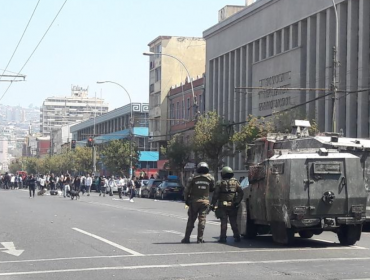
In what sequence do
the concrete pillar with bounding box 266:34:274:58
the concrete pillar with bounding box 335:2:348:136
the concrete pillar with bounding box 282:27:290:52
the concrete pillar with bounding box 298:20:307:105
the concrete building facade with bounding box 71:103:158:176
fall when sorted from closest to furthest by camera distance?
the concrete pillar with bounding box 335:2:348:136 < the concrete pillar with bounding box 298:20:307:105 < the concrete pillar with bounding box 282:27:290:52 < the concrete pillar with bounding box 266:34:274:58 < the concrete building facade with bounding box 71:103:158:176

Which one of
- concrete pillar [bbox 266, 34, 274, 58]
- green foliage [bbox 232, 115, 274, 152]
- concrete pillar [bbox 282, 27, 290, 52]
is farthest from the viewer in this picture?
concrete pillar [bbox 266, 34, 274, 58]

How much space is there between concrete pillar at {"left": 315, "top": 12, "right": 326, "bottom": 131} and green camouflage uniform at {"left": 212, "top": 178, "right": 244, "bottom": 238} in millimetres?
33067

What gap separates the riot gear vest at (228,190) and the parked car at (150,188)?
42.2 metres

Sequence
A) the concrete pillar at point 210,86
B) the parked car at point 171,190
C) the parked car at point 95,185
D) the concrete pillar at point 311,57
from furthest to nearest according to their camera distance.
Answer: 1. the parked car at point 95,185
2. the concrete pillar at point 210,86
3. the parked car at point 171,190
4. the concrete pillar at point 311,57

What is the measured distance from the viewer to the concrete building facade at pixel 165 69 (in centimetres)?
8675

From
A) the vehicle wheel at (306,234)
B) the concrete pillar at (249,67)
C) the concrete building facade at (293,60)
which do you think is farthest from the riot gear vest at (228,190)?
the concrete pillar at (249,67)

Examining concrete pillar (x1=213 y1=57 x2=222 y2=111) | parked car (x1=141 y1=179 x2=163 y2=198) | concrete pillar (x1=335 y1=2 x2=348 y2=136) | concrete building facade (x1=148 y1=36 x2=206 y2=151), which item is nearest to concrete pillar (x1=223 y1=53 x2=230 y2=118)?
concrete pillar (x1=213 y1=57 x2=222 y2=111)

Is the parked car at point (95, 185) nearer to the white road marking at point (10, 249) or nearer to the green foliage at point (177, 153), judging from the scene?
the green foliage at point (177, 153)

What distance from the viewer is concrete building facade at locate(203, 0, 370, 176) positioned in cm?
4600

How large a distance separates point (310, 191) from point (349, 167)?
97cm

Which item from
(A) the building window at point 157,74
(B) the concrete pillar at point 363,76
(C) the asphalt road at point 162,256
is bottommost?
(C) the asphalt road at point 162,256

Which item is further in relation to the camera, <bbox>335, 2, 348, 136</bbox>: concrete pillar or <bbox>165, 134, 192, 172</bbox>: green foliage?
<bbox>165, 134, 192, 172</bbox>: green foliage

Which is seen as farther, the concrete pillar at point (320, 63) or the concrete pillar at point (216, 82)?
the concrete pillar at point (216, 82)

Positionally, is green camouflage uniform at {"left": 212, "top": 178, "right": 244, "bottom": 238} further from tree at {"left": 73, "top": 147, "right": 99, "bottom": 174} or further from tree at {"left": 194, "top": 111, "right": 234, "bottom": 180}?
tree at {"left": 73, "top": 147, "right": 99, "bottom": 174}
